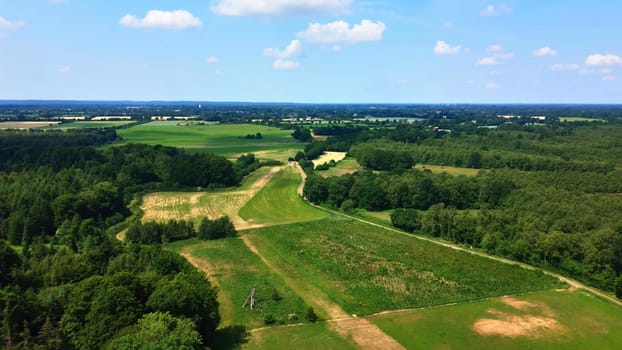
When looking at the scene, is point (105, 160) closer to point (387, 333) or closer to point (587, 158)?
point (387, 333)

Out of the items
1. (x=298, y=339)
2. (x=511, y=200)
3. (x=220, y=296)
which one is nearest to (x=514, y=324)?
(x=298, y=339)

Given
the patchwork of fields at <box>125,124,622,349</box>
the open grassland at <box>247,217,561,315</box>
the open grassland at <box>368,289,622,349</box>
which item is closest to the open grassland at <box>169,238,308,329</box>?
the patchwork of fields at <box>125,124,622,349</box>

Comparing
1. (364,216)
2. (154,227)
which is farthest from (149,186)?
(364,216)

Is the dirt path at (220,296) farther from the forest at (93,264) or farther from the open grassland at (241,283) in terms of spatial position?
the forest at (93,264)

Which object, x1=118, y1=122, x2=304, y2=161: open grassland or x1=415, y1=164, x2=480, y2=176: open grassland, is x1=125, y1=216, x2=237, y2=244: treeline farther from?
x1=118, y1=122, x2=304, y2=161: open grassland

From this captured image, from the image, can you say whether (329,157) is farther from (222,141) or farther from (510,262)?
(510,262)

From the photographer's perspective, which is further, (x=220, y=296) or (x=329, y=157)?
(x=329, y=157)

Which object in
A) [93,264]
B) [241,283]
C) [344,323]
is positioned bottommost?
[344,323]
